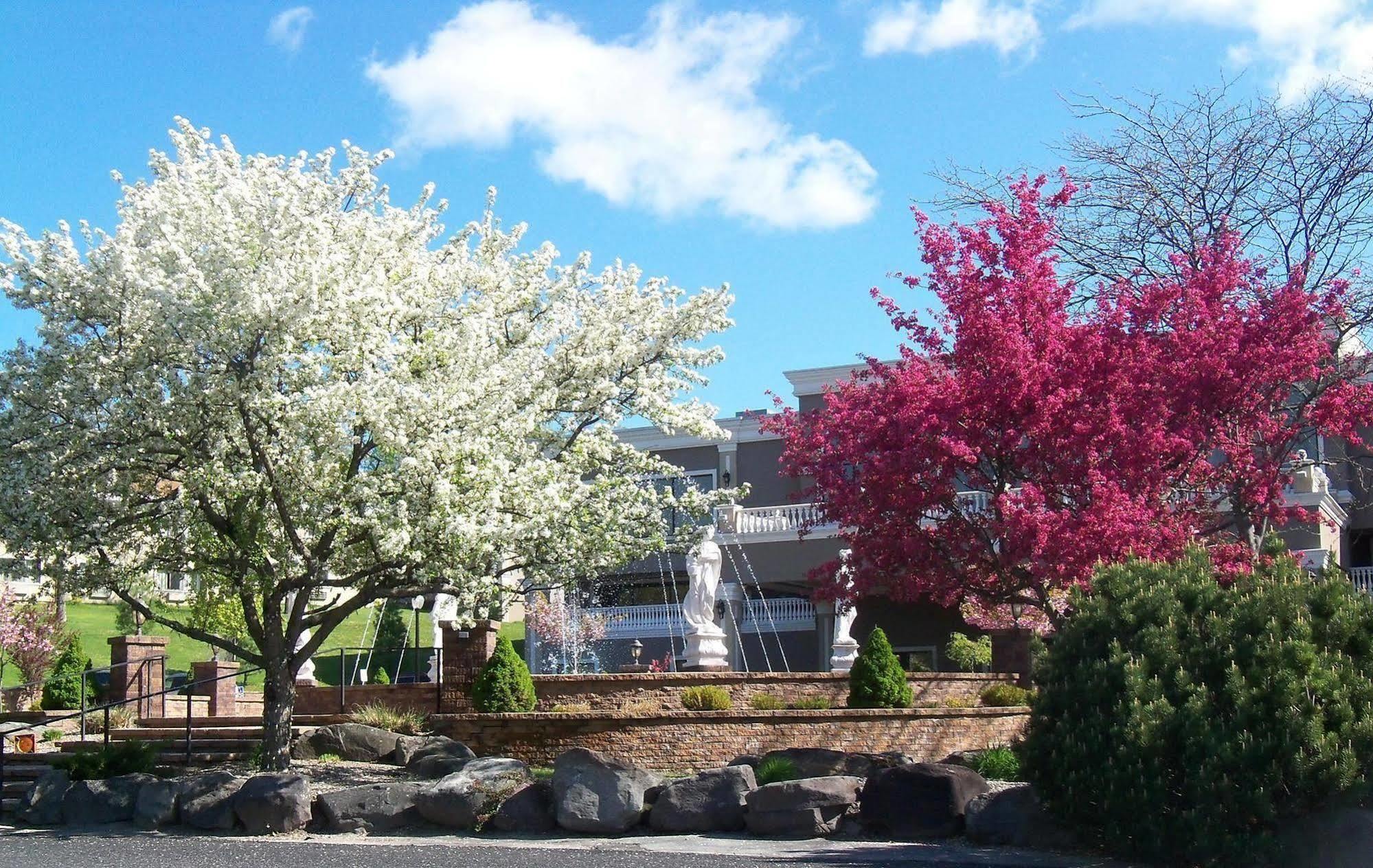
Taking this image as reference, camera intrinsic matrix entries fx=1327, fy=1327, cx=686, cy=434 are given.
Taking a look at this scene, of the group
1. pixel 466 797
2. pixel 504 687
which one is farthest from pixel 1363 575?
pixel 466 797

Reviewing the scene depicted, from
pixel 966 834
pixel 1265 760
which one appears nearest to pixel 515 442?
pixel 966 834

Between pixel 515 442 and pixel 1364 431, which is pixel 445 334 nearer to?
pixel 515 442

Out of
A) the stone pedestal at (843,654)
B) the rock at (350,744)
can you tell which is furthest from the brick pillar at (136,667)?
the stone pedestal at (843,654)

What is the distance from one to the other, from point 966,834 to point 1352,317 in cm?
1378

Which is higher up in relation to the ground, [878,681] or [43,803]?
[878,681]

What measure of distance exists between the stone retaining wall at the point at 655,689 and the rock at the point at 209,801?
4606mm

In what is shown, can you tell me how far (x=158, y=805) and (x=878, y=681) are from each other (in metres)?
8.57

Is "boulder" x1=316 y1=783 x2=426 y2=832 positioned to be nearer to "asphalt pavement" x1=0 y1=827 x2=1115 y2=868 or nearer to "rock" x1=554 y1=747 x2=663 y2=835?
"asphalt pavement" x1=0 y1=827 x2=1115 y2=868

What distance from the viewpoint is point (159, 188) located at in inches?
552

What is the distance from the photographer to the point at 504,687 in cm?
1698

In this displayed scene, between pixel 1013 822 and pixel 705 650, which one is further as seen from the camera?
pixel 705 650

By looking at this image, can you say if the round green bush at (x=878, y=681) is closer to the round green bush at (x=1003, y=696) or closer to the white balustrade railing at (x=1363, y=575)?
the round green bush at (x=1003, y=696)

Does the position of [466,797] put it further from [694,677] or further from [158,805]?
[694,677]

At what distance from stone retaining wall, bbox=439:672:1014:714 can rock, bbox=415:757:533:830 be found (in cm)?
425
